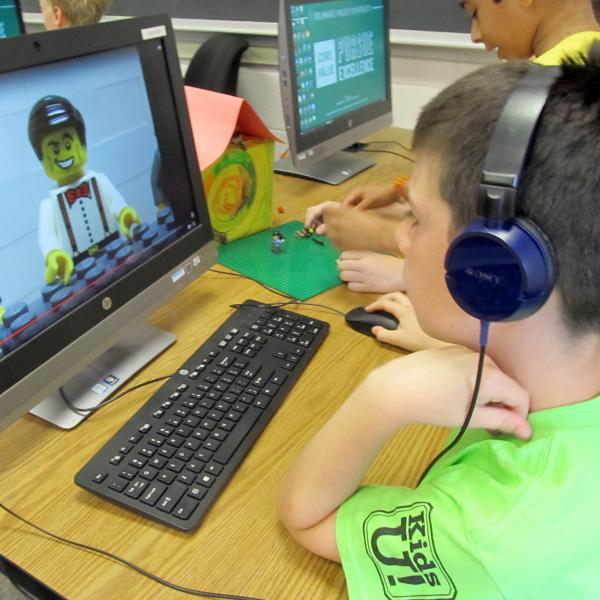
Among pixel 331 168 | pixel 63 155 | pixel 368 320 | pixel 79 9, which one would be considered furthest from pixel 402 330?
pixel 79 9

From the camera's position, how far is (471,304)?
0.49 m

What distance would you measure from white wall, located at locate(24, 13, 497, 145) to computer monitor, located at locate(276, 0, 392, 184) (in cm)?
21

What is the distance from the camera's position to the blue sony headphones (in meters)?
0.43

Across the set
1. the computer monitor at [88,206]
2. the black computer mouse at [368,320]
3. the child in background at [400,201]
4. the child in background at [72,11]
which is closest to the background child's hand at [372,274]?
the child in background at [400,201]

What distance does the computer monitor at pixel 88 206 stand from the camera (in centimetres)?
65

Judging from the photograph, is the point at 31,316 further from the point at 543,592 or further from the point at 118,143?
the point at 543,592

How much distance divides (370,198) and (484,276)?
751 mm

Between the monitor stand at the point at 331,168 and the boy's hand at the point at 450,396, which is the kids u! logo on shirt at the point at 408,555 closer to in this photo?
the boy's hand at the point at 450,396

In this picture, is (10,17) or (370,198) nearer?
(370,198)

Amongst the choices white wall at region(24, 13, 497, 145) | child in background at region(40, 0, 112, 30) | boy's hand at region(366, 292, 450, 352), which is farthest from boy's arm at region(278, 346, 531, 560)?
child in background at region(40, 0, 112, 30)

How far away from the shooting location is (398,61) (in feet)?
7.32

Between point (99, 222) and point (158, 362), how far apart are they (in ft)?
0.75

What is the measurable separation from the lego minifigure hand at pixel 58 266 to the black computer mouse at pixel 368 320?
434 millimetres

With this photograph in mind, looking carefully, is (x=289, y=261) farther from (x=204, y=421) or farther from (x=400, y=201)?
(x=204, y=421)
